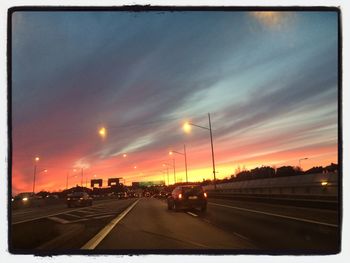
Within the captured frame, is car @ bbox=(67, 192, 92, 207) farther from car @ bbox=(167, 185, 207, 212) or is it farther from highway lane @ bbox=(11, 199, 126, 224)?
car @ bbox=(167, 185, 207, 212)

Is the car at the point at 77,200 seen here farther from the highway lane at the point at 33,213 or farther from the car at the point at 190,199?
the car at the point at 190,199

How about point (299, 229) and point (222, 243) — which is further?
point (299, 229)

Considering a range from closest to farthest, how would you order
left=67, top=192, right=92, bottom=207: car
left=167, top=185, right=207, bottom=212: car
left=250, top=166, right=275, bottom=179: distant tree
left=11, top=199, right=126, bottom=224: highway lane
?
left=11, top=199, right=126, bottom=224: highway lane
left=167, top=185, right=207, bottom=212: car
left=67, top=192, right=92, bottom=207: car
left=250, top=166, right=275, bottom=179: distant tree

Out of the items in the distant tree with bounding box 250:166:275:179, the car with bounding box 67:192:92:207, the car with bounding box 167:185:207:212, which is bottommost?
the distant tree with bounding box 250:166:275:179

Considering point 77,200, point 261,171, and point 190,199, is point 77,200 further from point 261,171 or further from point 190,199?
point 261,171

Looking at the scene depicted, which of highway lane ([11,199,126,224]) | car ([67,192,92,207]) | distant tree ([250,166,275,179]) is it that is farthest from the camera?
distant tree ([250,166,275,179])

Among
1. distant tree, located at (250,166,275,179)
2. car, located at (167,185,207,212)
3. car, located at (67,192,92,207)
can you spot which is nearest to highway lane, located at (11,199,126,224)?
car, located at (67,192,92,207)

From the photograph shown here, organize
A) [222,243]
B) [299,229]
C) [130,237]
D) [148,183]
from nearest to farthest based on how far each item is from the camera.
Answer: [222,243], [130,237], [299,229], [148,183]

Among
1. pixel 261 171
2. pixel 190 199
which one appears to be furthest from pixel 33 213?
pixel 261 171

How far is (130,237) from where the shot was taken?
1250cm

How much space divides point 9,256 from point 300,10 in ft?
19.4

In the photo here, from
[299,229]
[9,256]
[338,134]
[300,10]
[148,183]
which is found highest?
[300,10]
